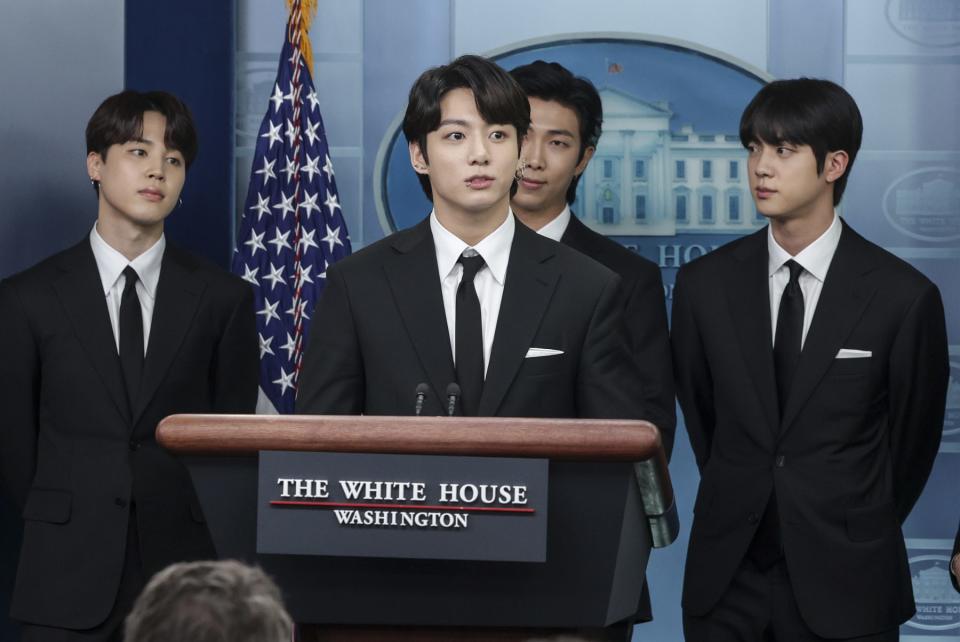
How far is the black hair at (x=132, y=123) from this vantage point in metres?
4.22

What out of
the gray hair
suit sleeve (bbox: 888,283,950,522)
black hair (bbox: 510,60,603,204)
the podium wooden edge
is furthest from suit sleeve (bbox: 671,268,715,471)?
the gray hair

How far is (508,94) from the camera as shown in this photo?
2926 millimetres

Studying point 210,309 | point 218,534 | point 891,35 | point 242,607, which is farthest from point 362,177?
point 242,607

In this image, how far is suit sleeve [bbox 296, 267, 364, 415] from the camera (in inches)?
111

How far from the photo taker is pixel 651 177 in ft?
18.2

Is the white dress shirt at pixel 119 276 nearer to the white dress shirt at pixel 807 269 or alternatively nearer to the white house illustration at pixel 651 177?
the white dress shirt at pixel 807 269

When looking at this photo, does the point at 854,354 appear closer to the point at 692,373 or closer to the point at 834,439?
the point at 834,439

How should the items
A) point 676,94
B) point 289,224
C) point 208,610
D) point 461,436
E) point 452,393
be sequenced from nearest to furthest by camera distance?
1. point 208,610
2. point 461,436
3. point 452,393
4. point 289,224
5. point 676,94

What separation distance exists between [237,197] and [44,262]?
1.57 metres

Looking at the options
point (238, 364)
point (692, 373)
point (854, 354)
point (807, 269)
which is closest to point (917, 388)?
point (854, 354)

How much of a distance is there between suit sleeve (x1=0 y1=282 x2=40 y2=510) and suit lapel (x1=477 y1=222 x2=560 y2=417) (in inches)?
62.9

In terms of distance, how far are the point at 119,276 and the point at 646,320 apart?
1.42 m

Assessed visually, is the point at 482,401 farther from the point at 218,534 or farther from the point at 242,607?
the point at 242,607

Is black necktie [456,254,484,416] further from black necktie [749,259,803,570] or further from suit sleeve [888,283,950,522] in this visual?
suit sleeve [888,283,950,522]
